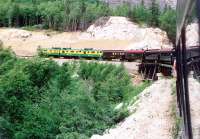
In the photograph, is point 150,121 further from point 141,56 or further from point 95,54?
point 95,54

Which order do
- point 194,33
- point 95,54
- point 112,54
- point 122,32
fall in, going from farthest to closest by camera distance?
point 122,32, point 95,54, point 112,54, point 194,33

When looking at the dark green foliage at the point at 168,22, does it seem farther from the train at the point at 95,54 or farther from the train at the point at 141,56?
the train at the point at 141,56

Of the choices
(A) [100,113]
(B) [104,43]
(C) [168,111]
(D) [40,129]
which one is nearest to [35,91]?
(D) [40,129]

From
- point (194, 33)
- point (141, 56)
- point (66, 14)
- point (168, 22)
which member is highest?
point (194, 33)

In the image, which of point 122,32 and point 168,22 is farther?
point 168,22

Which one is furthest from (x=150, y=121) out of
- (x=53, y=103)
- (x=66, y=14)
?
(x=66, y=14)

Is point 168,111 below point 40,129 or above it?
above

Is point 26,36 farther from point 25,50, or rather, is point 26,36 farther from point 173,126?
point 173,126
